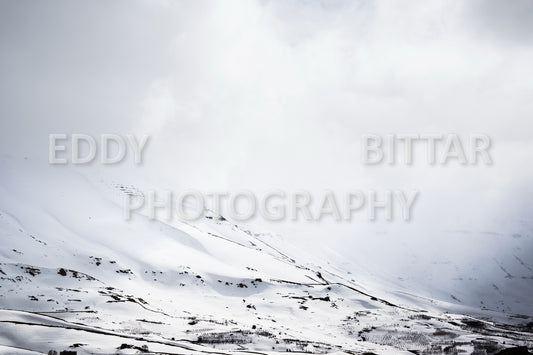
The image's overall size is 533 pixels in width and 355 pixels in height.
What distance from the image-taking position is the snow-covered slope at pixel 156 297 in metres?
37.8

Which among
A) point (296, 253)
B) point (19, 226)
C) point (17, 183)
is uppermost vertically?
point (17, 183)

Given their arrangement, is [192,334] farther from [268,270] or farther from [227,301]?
[268,270]

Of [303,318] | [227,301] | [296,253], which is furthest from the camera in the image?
[296,253]

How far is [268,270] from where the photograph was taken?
111875 millimetres

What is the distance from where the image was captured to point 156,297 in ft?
226

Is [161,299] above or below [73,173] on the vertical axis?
below

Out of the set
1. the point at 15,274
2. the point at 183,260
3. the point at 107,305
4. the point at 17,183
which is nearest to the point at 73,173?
the point at 17,183

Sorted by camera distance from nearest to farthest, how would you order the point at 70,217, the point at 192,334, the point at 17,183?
the point at 192,334
the point at 70,217
the point at 17,183

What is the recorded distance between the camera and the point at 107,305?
52750 mm

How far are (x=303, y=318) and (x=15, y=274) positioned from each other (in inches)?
1629

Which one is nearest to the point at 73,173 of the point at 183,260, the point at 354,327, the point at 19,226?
the point at 19,226

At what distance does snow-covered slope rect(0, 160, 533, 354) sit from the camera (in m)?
37.8

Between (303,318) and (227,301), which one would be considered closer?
(303,318)

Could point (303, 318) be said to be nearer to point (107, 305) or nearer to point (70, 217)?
point (107, 305)
